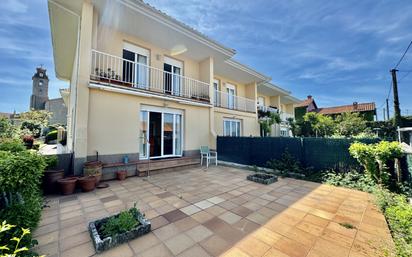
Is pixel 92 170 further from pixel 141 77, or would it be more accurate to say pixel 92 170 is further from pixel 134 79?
pixel 141 77

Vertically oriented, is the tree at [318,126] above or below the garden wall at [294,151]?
above

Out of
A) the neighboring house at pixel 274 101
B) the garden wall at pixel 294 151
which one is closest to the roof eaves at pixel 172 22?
the garden wall at pixel 294 151

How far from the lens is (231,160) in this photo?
9164mm

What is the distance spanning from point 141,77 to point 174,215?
→ 6864mm

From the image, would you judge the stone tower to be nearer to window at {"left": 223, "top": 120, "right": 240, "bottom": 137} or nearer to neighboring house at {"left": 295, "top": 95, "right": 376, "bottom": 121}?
window at {"left": 223, "top": 120, "right": 240, "bottom": 137}

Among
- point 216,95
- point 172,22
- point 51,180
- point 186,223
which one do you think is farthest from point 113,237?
point 216,95

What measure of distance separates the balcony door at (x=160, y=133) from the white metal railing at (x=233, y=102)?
4307 millimetres

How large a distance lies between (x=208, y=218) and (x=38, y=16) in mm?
10403

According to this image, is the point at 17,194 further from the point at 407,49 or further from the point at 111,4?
the point at 407,49

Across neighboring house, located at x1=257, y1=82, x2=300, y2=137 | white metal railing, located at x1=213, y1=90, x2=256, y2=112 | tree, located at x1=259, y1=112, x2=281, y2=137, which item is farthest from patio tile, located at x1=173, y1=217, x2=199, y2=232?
neighboring house, located at x1=257, y1=82, x2=300, y2=137

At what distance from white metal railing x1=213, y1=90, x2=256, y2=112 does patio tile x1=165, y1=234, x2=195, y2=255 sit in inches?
392

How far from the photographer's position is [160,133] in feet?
26.8

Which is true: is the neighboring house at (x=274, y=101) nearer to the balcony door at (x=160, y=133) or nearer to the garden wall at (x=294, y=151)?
the garden wall at (x=294, y=151)

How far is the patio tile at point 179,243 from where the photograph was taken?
2.40 meters
